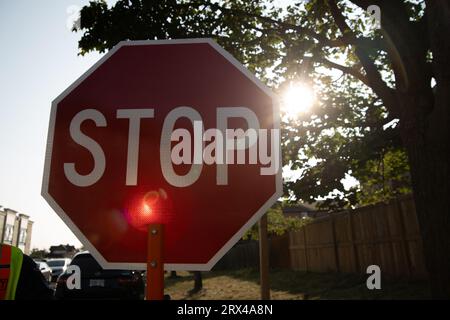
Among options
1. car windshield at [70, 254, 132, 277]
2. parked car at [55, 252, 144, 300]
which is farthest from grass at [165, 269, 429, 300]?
car windshield at [70, 254, 132, 277]

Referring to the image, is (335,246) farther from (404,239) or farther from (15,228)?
(15,228)

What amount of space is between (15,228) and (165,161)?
60.7 meters

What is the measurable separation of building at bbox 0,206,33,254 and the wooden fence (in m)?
37.8

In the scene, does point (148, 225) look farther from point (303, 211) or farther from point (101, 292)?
point (303, 211)

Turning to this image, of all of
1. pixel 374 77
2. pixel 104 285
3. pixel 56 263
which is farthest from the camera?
pixel 56 263

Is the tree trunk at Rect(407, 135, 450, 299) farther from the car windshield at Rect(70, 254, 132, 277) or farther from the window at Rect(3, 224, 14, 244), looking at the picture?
the window at Rect(3, 224, 14, 244)

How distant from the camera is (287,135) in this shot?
7816 mm

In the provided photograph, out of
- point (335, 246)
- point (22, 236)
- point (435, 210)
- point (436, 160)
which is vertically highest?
point (22, 236)

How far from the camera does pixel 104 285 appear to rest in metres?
8.60

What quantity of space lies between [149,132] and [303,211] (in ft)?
189

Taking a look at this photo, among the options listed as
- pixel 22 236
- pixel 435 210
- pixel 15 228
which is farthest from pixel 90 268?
pixel 22 236

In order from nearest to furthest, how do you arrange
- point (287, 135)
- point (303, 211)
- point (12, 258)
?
1. point (12, 258)
2. point (287, 135)
3. point (303, 211)

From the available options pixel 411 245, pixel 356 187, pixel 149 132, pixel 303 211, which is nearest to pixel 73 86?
pixel 149 132

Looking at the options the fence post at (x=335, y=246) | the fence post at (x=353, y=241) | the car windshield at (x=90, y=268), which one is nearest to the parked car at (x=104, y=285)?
the car windshield at (x=90, y=268)
